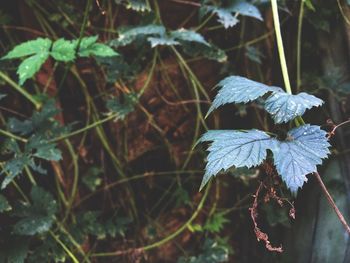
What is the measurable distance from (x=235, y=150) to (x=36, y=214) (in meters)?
0.69

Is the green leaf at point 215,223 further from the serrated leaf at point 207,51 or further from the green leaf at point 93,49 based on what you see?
the green leaf at point 93,49

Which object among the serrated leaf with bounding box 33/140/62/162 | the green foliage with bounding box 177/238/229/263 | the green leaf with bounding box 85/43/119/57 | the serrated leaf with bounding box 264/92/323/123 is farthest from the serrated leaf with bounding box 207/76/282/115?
the green foliage with bounding box 177/238/229/263

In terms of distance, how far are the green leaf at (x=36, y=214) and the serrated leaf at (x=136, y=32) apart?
1.63ft

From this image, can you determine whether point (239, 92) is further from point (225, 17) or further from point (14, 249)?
point (14, 249)

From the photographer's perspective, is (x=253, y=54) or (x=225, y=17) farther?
(x=253, y=54)

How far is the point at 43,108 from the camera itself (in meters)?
1.21

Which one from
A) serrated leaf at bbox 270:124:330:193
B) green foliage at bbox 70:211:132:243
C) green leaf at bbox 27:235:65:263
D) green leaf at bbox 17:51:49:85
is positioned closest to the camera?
serrated leaf at bbox 270:124:330:193

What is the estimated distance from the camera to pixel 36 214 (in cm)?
114

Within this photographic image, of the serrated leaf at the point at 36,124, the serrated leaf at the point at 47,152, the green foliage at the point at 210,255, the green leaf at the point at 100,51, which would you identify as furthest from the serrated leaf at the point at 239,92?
the green foliage at the point at 210,255

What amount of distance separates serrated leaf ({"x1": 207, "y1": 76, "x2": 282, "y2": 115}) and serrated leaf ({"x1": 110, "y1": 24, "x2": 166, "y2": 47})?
0.47 meters

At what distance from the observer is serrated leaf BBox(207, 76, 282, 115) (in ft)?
2.45

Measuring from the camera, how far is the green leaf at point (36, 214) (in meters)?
1.09

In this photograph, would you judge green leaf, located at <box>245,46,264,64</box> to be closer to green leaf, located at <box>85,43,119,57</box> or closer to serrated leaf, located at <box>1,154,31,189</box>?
green leaf, located at <box>85,43,119,57</box>

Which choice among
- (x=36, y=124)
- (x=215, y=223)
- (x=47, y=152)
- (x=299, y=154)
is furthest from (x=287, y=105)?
(x=215, y=223)
